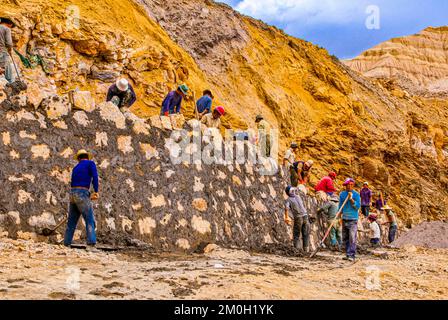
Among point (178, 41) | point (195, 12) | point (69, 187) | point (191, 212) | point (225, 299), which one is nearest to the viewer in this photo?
point (225, 299)

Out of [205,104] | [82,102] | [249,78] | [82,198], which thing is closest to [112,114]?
[82,102]

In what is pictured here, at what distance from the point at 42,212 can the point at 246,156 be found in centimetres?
469

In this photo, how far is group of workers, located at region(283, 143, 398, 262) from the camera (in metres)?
8.85

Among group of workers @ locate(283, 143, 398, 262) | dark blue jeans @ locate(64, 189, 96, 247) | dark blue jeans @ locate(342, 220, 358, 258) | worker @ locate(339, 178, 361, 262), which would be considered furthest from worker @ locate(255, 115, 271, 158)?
dark blue jeans @ locate(64, 189, 96, 247)

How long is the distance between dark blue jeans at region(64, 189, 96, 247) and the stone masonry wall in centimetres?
28

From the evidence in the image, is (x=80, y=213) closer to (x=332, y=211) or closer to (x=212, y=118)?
(x=212, y=118)

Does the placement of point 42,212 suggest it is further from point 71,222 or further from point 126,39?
point 126,39

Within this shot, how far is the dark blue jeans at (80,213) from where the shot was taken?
6.39 metres

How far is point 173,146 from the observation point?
8625 mm

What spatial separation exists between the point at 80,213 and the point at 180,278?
2.11m

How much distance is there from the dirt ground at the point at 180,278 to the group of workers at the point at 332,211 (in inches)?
70.6

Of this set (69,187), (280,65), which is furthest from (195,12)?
(69,187)

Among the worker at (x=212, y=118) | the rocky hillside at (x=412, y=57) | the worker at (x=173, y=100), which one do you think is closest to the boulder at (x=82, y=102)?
the worker at (x=173, y=100)

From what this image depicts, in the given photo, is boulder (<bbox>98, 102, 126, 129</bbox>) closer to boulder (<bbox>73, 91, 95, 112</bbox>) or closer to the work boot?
boulder (<bbox>73, 91, 95, 112</bbox>)
